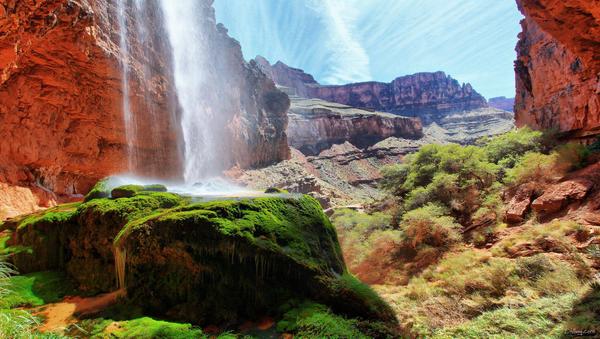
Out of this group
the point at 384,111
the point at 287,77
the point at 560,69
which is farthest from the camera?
the point at 287,77

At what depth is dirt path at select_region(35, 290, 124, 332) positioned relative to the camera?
729 cm

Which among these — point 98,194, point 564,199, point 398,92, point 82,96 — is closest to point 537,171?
point 564,199

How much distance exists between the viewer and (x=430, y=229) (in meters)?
14.2

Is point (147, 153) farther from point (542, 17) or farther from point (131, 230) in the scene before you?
point (542, 17)

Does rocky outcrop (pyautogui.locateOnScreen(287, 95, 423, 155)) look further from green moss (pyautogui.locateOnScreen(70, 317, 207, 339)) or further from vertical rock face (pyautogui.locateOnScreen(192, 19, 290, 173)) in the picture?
green moss (pyautogui.locateOnScreen(70, 317, 207, 339))

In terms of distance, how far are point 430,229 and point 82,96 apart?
25.6 m

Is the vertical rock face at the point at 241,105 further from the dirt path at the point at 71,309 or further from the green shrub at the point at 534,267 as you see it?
the green shrub at the point at 534,267

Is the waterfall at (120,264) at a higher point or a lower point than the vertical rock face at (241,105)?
→ lower

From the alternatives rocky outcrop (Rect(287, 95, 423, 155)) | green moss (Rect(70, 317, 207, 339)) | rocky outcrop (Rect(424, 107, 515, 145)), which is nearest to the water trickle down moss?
green moss (Rect(70, 317, 207, 339))

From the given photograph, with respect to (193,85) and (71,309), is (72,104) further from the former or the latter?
(193,85)

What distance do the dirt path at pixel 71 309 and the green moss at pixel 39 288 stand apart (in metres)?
0.43

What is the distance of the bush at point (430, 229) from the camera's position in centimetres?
1374

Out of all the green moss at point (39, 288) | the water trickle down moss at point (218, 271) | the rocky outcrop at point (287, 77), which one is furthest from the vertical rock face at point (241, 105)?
the rocky outcrop at point (287, 77)

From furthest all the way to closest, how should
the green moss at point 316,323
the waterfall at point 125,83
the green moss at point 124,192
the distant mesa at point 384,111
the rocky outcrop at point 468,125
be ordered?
the rocky outcrop at point 468,125, the distant mesa at point 384,111, the waterfall at point 125,83, the green moss at point 124,192, the green moss at point 316,323
